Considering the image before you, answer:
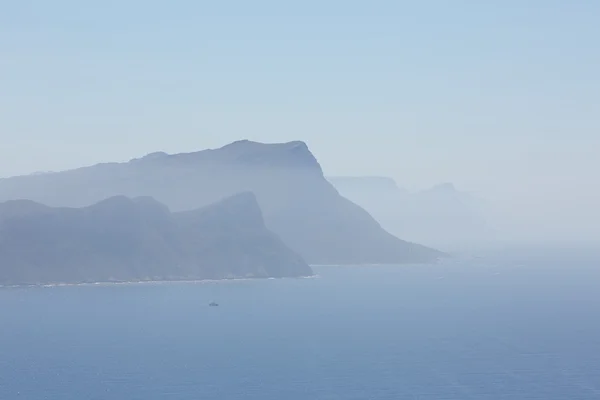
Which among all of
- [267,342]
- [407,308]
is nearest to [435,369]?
[267,342]

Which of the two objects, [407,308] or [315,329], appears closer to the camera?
[315,329]

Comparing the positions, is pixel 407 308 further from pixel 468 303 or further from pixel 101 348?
pixel 101 348

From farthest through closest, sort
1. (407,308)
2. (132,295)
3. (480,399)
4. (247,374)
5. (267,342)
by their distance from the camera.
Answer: (132,295) → (407,308) → (267,342) → (247,374) → (480,399)

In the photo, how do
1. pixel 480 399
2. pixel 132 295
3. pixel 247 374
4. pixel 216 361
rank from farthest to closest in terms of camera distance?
pixel 132 295 → pixel 216 361 → pixel 247 374 → pixel 480 399

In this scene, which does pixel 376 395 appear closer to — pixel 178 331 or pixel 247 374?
pixel 247 374

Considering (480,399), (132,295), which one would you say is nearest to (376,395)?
(480,399)

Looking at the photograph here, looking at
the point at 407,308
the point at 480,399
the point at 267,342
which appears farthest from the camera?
the point at 407,308
